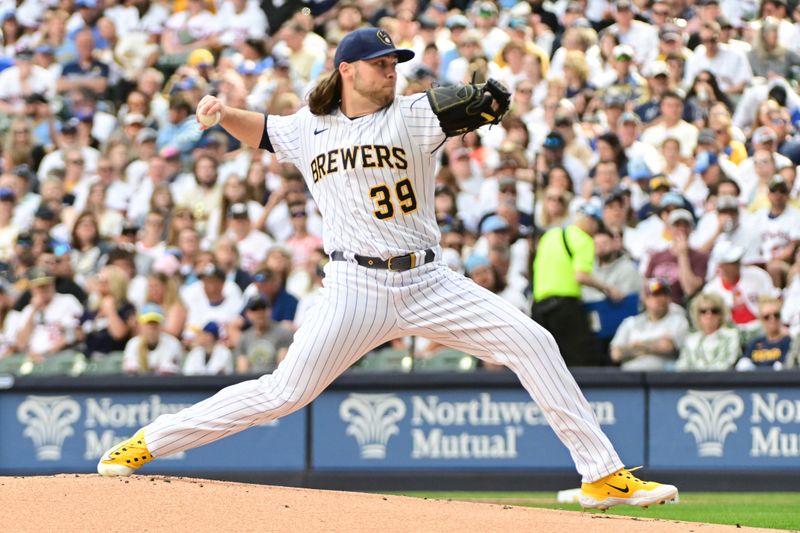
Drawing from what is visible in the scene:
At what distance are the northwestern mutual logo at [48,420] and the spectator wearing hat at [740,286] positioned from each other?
513 cm

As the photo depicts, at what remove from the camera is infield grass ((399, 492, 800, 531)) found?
880 centimetres

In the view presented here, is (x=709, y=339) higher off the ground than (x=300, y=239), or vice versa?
(x=300, y=239)

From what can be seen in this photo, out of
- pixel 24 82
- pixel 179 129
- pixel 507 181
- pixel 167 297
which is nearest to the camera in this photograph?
pixel 507 181

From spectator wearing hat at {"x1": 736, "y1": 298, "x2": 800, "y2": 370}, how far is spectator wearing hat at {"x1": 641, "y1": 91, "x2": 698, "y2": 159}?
2573mm

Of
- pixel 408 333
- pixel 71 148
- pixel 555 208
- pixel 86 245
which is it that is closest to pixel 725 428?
pixel 555 208

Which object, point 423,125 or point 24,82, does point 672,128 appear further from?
point 423,125

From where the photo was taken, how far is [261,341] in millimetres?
12312

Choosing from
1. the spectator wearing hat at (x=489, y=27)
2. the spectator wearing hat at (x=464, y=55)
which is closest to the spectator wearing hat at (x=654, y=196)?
the spectator wearing hat at (x=464, y=55)

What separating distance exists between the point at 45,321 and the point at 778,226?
618cm

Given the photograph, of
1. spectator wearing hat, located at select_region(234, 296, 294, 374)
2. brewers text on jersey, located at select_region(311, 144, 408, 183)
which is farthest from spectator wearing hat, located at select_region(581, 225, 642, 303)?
brewers text on jersey, located at select_region(311, 144, 408, 183)

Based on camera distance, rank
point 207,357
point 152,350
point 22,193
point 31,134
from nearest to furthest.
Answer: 1. point 207,357
2. point 152,350
3. point 22,193
4. point 31,134

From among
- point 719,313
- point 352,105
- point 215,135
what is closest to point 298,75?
point 215,135

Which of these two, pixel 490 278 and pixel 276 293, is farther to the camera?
pixel 276 293

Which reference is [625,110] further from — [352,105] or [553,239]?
[352,105]
